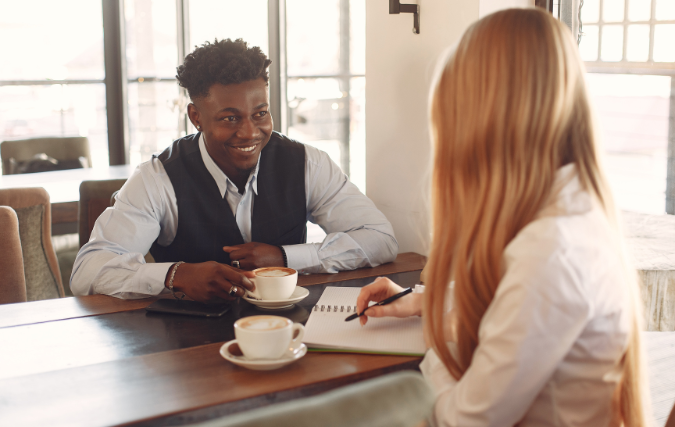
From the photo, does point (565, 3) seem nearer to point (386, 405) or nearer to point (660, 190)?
point (660, 190)

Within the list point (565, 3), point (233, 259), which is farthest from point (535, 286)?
point (565, 3)

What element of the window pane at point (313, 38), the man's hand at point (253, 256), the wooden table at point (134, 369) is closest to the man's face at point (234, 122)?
the man's hand at point (253, 256)

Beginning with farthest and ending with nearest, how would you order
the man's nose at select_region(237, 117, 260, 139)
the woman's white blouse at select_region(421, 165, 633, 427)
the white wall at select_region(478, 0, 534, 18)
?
the man's nose at select_region(237, 117, 260, 139)
the white wall at select_region(478, 0, 534, 18)
the woman's white blouse at select_region(421, 165, 633, 427)

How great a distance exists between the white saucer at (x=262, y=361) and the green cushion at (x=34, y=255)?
126 cm

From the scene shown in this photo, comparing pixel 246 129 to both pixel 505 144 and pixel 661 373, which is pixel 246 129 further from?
pixel 661 373

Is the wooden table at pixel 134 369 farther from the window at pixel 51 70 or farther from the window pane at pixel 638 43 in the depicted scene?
the window at pixel 51 70

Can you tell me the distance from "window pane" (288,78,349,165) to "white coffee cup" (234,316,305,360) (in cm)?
324

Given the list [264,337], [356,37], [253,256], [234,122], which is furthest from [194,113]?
[356,37]

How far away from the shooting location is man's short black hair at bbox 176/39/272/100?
1659 mm

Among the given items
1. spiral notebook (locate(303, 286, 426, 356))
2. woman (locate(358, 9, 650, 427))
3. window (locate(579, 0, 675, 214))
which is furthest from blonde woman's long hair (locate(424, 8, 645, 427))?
→ window (locate(579, 0, 675, 214))

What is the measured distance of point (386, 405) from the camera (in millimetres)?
399

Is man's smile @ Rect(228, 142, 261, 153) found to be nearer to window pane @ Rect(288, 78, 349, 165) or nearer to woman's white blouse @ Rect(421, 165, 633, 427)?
woman's white blouse @ Rect(421, 165, 633, 427)

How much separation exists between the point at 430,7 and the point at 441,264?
112cm

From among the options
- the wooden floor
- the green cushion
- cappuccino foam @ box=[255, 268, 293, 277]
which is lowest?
the wooden floor
